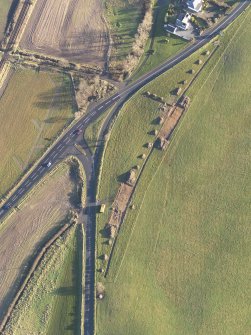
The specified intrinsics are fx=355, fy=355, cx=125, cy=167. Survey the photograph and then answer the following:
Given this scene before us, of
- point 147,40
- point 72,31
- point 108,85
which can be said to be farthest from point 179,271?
point 72,31

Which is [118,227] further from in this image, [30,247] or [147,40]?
[147,40]

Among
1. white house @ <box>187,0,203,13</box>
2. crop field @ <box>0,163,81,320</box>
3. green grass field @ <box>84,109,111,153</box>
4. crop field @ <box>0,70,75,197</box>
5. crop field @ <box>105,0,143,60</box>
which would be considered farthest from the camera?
crop field @ <box>105,0,143,60</box>

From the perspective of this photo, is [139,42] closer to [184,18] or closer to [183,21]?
[183,21]

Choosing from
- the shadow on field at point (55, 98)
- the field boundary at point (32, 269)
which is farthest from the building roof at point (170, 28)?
the field boundary at point (32, 269)

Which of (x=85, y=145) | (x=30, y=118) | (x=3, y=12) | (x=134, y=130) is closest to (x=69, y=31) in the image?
(x=3, y=12)

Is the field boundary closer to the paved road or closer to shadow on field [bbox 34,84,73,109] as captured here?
the paved road

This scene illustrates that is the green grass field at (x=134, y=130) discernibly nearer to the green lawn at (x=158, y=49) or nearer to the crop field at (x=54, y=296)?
the green lawn at (x=158, y=49)

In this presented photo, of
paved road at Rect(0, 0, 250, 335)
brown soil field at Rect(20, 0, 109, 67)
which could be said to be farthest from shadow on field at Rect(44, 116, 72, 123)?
brown soil field at Rect(20, 0, 109, 67)

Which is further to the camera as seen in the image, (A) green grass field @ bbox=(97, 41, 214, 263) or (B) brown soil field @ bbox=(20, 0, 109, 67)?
(B) brown soil field @ bbox=(20, 0, 109, 67)
